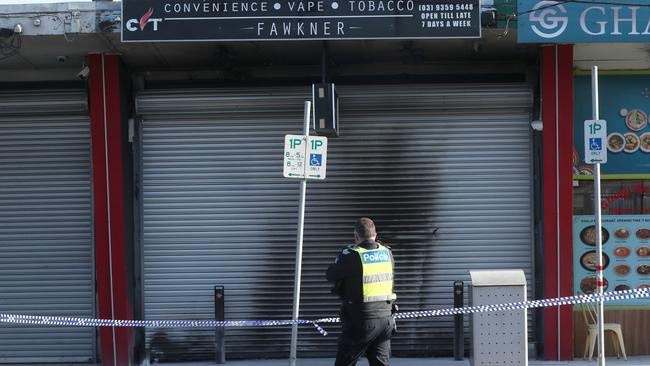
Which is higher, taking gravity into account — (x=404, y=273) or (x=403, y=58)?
(x=403, y=58)

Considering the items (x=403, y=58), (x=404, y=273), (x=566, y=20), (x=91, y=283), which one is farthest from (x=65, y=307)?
(x=566, y=20)

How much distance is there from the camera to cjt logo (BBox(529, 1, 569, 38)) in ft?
33.0

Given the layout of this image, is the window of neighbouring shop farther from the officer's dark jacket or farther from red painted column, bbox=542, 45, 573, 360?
the officer's dark jacket

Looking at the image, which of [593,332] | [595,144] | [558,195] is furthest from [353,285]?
[593,332]

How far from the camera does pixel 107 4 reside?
403 inches

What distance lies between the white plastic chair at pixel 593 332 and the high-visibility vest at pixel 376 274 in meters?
4.12

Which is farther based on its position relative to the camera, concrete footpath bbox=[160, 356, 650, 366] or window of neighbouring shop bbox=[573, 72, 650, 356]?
window of neighbouring shop bbox=[573, 72, 650, 356]

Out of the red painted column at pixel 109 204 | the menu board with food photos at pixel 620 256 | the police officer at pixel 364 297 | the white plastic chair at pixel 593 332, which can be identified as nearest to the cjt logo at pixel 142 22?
the red painted column at pixel 109 204

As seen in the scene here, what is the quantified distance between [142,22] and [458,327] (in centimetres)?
573

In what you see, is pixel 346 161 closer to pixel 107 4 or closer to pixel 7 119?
pixel 107 4

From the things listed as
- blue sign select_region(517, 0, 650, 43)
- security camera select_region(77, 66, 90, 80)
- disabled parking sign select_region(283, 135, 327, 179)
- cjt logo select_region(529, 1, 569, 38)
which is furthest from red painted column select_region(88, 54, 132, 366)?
cjt logo select_region(529, 1, 569, 38)

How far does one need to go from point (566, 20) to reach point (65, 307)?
7.95 m

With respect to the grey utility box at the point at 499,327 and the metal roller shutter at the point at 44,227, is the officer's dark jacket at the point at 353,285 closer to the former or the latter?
the grey utility box at the point at 499,327

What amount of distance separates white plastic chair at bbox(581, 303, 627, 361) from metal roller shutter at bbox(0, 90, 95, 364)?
22.7 feet
